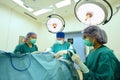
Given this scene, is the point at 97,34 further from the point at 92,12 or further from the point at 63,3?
the point at 63,3

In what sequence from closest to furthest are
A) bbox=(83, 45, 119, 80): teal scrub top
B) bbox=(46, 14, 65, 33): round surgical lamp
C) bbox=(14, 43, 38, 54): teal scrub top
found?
bbox=(83, 45, 119, 80): teal scrub top → bbox=(46, 14, 65, 33): round surgical lamp → bbox=(14, 43, 38, 54): teal scrub top

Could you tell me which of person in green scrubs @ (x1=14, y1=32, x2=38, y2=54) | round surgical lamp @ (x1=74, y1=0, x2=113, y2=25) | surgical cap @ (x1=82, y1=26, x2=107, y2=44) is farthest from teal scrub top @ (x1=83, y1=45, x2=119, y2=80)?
person in green scrubs @ (x1=14, y1=32, x2=38, y2=54)

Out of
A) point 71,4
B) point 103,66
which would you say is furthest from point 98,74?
point 71,4

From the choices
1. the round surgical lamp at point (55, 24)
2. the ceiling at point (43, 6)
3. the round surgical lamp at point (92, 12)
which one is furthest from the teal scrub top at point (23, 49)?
the round surgical lamp at point (92, 12)

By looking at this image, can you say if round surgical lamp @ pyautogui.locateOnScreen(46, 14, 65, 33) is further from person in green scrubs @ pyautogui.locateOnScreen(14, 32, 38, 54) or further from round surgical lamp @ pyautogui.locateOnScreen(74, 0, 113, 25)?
round surgical lamp @ pyautogui.locateOnScreen(74, 0, 113, 25)

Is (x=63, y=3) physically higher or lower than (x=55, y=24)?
higher

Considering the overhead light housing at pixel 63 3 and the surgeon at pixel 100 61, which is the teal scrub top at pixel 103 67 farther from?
the overhead light housing at pixel 63 3

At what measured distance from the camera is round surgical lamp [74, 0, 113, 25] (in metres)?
1.40

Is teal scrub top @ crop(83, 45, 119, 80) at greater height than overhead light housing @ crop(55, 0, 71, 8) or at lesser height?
lesser

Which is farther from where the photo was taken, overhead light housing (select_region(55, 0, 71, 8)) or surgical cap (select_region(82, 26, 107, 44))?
overhead light housing (select_region(55, 0, 71, 8))

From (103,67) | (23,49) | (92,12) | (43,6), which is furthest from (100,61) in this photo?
(43,6)

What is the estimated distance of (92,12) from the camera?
4.71 ft

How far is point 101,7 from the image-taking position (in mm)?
1381

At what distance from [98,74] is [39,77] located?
0.51 m
